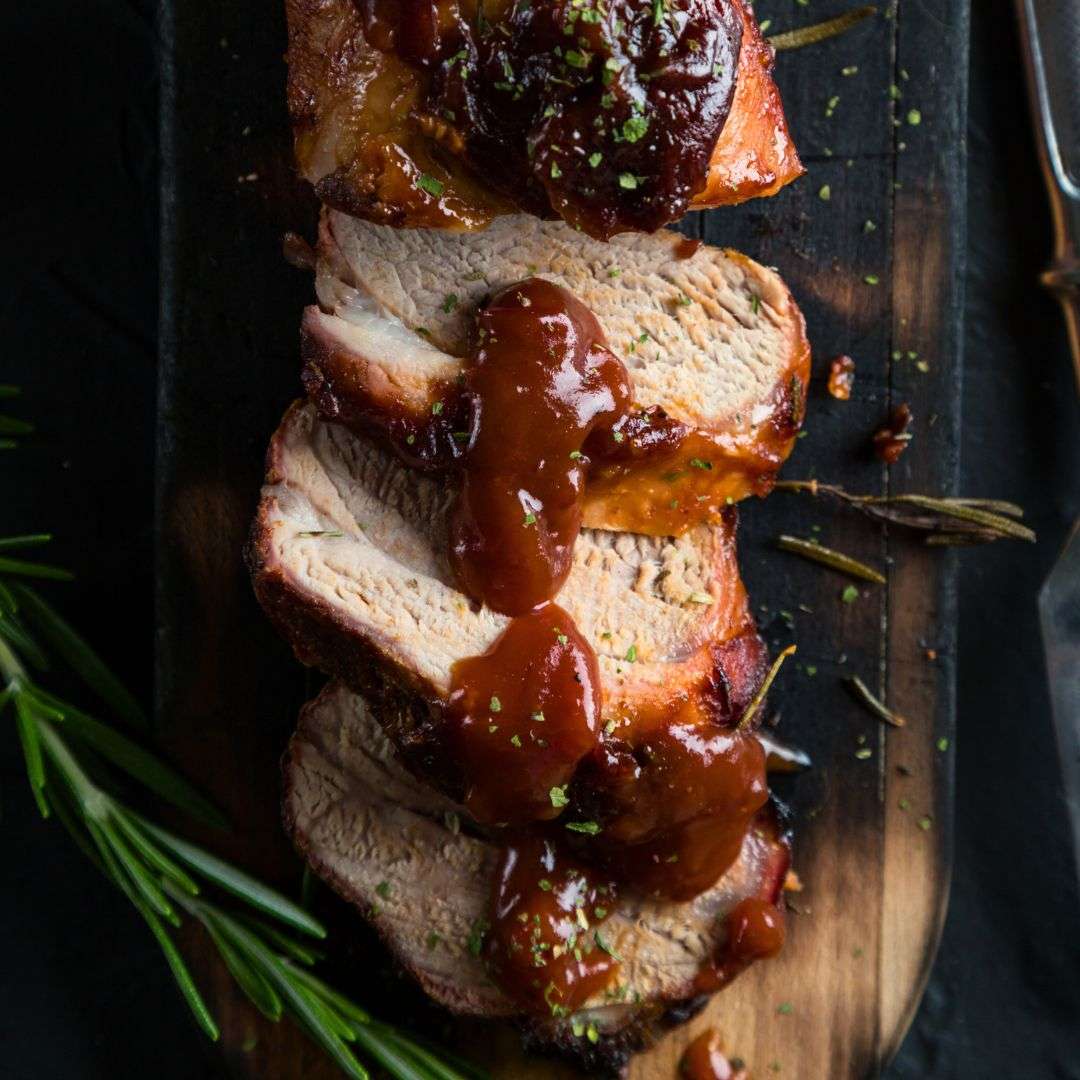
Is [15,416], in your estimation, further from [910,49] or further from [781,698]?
[910,49]

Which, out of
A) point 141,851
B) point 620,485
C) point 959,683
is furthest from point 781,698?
point 141,851

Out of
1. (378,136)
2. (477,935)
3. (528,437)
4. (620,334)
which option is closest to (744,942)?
(477,935)

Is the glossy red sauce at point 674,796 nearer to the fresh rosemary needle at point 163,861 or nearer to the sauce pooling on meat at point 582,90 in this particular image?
the fresh rosemary needle at point 163,861

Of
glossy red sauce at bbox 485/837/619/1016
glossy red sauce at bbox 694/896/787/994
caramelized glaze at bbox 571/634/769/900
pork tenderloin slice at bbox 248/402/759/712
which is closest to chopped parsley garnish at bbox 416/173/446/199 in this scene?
pork tenderloin slice at bbox 248/402/759/712

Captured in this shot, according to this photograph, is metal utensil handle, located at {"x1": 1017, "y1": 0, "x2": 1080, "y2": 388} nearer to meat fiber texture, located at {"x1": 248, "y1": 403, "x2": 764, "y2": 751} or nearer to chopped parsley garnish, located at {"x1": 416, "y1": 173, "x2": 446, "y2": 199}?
meat fiber texture, located at {"x1": 248, "y1": 403, "x2": 764, "y2": 751}

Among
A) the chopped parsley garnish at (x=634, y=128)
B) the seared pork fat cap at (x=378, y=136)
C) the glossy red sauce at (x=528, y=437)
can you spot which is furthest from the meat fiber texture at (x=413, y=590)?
the chopped parsley garnish at (x=634, y=128)

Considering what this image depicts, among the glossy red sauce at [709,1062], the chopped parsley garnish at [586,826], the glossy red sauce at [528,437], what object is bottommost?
the glossy red sauce at [709,1062]
